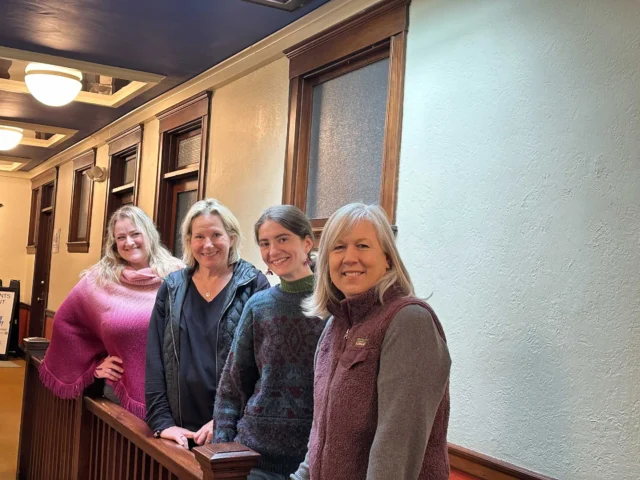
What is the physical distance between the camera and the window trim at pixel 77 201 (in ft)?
22.9

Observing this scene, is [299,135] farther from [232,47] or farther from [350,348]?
[350,348]

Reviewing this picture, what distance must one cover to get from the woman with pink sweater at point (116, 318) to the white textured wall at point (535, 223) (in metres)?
1.00

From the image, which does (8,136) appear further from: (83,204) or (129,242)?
(129,242)

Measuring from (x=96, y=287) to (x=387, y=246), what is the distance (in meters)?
1.68

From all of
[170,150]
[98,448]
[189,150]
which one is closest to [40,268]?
[170,150]

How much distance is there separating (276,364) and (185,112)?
11.0 feet

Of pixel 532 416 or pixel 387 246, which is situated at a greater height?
pixel 387 246

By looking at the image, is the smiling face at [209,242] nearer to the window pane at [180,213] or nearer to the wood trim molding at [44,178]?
the window pane at [180,213]

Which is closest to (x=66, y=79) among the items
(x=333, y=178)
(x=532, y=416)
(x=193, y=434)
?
(x=333, y=178)

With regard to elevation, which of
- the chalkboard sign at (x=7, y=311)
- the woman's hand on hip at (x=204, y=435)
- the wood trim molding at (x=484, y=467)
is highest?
the woman's hand on hip at (x=204, y=435)

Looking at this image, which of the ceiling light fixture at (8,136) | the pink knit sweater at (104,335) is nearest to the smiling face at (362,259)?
the pink knit sweater at (104,335)

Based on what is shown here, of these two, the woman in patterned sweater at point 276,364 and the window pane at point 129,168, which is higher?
the window pane at point 129,168

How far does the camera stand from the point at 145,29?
11.8 ft

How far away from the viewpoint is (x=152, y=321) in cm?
233
